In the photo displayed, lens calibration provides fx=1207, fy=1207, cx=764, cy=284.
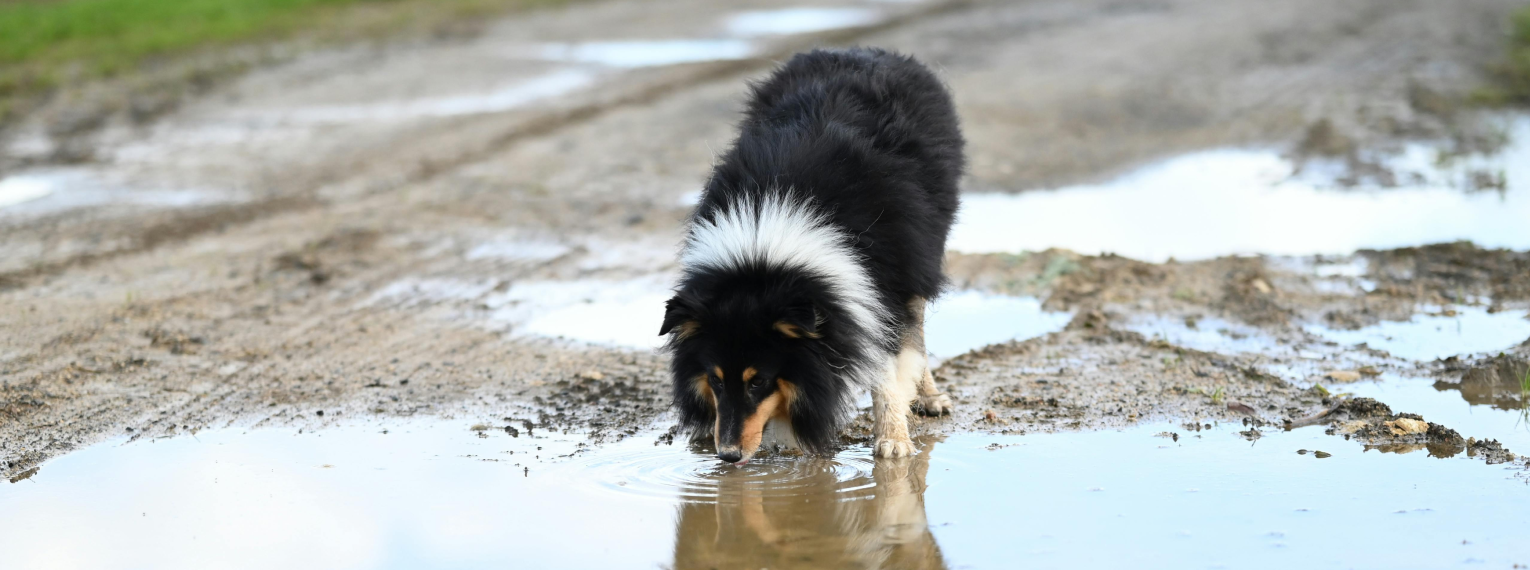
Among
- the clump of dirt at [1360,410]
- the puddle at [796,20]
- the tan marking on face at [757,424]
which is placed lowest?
the tan marking on face at [757,424]

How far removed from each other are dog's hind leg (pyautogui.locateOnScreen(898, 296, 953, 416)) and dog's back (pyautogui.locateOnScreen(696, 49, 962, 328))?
11 cm

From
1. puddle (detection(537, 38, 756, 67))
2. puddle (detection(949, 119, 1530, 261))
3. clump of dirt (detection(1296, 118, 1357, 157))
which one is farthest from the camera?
puddle (detection(537, 38, 756, 67))

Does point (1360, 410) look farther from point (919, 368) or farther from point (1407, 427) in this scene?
point (919, 368)

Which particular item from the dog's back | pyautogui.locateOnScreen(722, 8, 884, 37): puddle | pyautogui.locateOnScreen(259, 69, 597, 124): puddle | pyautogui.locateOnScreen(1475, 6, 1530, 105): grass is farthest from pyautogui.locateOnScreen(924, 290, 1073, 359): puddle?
pyautogui.locateOnScreen(722, 8, 884, 37): puddle

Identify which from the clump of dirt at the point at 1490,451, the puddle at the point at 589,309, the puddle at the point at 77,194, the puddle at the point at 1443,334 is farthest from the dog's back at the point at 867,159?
the puddle at the point at 77,194

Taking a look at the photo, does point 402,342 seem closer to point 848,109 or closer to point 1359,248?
point 848,109

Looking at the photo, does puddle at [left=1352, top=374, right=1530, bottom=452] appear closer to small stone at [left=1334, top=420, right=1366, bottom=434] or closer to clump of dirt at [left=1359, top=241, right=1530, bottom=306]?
small stone at [left=1334, top=420, right=1366, bottom=434]

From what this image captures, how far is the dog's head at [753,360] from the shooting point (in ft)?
14.2

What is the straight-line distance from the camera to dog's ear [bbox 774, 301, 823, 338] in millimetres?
4254

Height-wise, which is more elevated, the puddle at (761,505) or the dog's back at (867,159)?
the dog's back at (867,159)

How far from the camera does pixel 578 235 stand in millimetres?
8469

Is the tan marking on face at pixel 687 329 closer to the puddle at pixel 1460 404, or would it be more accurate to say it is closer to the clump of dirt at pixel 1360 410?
the clump of dirt at pixel 1360 410

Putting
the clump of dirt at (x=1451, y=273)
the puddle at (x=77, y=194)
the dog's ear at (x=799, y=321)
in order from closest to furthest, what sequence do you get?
the dog's ear at (x=799, y=321)
the clump of dirt at (x=1451, y=273)
the puddle at (x=77, y=194)

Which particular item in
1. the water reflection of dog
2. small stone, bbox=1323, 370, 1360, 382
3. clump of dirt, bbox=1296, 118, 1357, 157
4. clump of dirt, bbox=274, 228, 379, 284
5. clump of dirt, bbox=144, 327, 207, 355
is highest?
clump of dirt, bbox=1296, 118, 1357, 157
